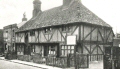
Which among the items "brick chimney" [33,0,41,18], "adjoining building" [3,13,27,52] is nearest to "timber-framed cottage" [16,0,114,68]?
"brick chimney" [33,0,41,18]

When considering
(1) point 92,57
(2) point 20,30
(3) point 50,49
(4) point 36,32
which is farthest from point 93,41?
(2) point 20,30

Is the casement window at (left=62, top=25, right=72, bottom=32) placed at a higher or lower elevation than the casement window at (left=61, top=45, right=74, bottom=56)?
higher

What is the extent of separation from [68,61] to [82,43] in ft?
14.8

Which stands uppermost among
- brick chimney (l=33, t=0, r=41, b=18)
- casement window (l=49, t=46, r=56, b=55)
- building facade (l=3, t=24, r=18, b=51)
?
brick chimney (l=33, t=0, r=41, b=18)

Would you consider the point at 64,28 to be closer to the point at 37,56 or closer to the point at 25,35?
the point at 37,56

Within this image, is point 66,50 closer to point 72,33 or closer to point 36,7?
point 72,33

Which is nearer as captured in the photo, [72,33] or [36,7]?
[72,33]

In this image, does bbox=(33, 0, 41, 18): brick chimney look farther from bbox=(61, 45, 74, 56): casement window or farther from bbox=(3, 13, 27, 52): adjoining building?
bbox=(61, 45, 74, 56): casement window

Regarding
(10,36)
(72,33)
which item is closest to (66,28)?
(72,33)

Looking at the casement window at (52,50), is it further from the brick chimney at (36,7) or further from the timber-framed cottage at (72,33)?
the brick chimney at (36,7)

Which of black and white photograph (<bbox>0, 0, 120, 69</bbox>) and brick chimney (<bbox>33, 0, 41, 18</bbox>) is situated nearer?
black and white photograph (<bbox>0, 0, 120, 69</bbox>)

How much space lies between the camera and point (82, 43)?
19703 mm

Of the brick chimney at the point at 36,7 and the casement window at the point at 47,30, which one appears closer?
the casement window at the point at 47,30

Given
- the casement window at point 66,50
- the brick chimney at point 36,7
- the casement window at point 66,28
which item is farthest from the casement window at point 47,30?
the brick chimney at point 36,7
